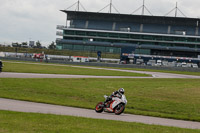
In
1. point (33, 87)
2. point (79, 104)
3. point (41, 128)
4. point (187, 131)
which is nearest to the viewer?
point (41, 128)

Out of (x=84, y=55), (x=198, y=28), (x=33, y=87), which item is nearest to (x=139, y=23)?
(x=198, y=28)

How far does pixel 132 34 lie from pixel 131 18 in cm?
587

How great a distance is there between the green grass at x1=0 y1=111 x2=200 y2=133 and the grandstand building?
8981 cm

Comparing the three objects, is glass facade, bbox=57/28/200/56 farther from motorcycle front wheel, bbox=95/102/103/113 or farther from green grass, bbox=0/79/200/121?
motorcycle front wheel, bbox=95/102/103/113

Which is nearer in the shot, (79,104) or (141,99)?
(79,104)

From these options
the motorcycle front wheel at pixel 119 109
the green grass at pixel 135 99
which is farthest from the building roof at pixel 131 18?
the motorcycle front wheel at pixel 119 109

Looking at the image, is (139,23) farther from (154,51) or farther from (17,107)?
(17,107)

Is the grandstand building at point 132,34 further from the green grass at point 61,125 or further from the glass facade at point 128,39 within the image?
the green grass at point 61,125

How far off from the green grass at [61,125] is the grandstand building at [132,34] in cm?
8981

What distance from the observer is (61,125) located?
997 centimetres

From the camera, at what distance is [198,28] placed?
106438 millimetres

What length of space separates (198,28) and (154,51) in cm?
1670

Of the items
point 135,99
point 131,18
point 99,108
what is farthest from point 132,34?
point 99,108

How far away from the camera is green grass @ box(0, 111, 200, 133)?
30.2 feet
